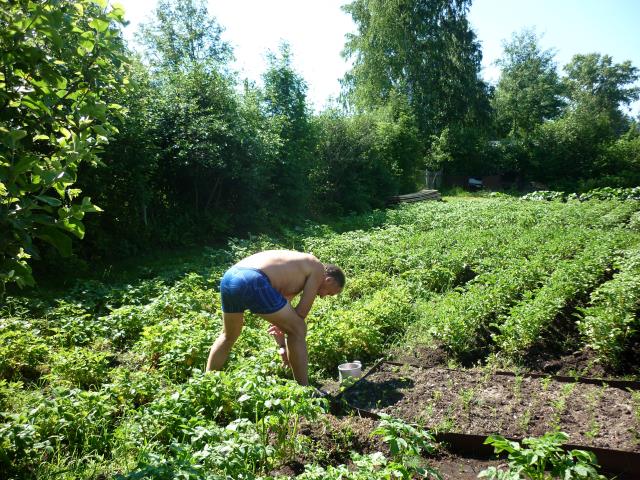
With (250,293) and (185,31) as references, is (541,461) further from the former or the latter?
(185,31)

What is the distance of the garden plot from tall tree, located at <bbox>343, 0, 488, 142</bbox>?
24.9m

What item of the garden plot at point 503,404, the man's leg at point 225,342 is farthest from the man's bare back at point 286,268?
the garden plot at point 503,404

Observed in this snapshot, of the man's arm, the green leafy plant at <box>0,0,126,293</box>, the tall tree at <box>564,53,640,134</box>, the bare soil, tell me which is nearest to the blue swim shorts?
the man's arm

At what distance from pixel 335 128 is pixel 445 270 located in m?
11.0

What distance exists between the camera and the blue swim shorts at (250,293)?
411 centimetres

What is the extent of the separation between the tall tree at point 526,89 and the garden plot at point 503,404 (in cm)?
4013

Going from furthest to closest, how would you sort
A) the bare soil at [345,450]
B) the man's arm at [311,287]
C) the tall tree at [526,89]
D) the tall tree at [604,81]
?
the tall tree at [604,81]
the tall tree at [526,89]
the man's arm at [311,287]
the bare soil at [345,450]

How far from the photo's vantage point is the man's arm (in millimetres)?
4371

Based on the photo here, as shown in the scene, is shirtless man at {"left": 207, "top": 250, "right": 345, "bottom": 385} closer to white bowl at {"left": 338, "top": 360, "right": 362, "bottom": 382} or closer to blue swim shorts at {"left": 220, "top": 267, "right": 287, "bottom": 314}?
blue swim shorts at {"left": 220, "top": 267, "right": 287, "bottom": 314}

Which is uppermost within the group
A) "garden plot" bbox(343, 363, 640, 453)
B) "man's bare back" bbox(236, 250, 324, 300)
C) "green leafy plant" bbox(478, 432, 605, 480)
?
"man's bare back" bbox(236, 250, 324, 300)

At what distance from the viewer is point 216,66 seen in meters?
Result: 12.4

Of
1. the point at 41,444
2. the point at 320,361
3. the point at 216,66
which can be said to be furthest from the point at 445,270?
the point at 216,66

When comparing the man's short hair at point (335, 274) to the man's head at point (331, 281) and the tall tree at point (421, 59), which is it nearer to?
the man's head at point (331, 281)

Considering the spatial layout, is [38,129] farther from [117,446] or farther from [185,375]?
[185,375]
